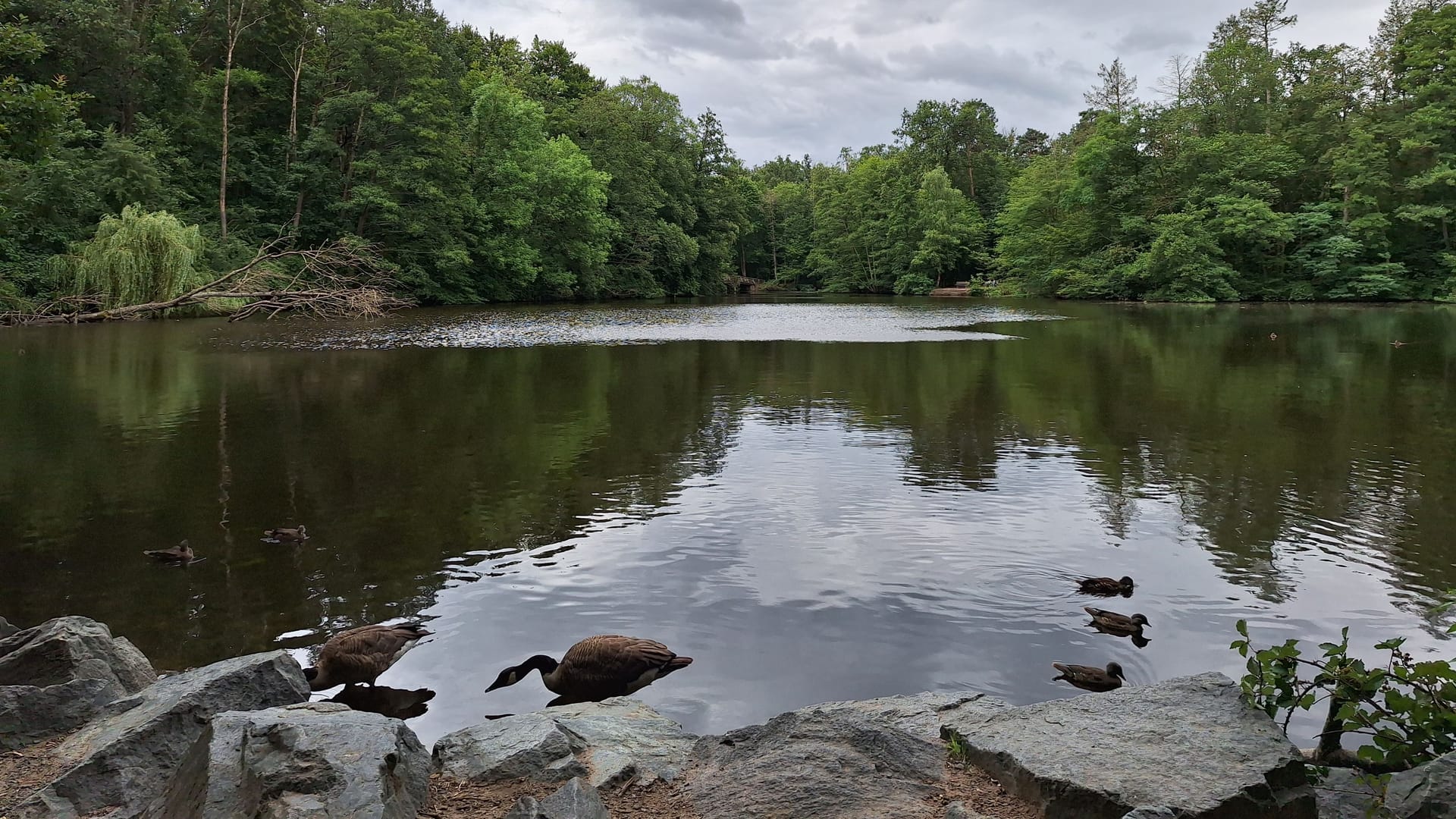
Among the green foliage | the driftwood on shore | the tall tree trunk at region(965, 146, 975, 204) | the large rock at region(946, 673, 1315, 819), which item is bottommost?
the large rock at region(946, 673, 1315, 819)

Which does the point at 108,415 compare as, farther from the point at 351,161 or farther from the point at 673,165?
the point at 673,165

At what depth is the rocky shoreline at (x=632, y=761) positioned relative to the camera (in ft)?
10.0

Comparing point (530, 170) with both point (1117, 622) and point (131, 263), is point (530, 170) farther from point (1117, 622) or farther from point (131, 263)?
point (1117, 622)

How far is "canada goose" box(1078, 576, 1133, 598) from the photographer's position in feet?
21.0

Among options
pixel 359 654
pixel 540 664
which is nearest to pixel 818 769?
pixel 540 664

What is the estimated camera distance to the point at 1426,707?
3150 mm

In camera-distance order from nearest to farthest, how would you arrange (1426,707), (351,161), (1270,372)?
(1426,707)
(1270,372)
(351,161)

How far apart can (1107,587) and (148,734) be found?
228 inches

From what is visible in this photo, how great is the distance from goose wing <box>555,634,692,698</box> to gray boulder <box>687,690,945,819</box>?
1180 mm

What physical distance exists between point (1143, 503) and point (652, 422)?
22.9 feet

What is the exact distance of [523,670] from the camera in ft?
17.4

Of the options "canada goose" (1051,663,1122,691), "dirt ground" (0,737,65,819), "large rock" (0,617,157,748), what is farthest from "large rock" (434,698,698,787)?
"canada goose" (1051,663,1122,691)

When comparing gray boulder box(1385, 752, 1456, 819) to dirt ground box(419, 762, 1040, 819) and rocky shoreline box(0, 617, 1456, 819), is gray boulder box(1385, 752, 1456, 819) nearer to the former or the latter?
rocky shoreline box(0, 617, 1456, 819)

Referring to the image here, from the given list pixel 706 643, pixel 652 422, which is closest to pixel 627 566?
pixel 706 643
